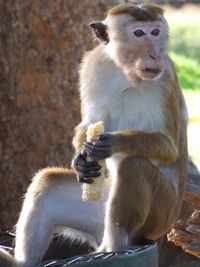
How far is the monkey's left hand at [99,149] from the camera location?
6082 mm

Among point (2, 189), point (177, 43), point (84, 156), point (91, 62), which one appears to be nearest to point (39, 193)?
point (84, 156)

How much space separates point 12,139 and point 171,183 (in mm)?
1925

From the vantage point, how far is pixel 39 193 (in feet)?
21.6

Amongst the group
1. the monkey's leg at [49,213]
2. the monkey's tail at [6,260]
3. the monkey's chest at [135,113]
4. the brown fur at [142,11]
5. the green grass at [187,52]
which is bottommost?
the monkey's tail at [6,260]

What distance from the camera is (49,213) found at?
260 inches

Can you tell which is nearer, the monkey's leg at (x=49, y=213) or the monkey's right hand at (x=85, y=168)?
the monkey's right hand at (x=85, y=168)

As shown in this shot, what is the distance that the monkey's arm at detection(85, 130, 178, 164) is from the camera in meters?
6.09

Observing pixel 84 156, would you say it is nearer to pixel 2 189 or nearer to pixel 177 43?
pixel 2 189

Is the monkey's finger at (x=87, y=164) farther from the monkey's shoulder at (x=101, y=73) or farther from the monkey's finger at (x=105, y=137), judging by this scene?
the monkey's shoulder at (x=101, y=73)

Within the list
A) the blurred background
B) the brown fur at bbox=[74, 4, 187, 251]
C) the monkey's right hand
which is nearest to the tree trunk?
the blurred background

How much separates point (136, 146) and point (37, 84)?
6.23ft

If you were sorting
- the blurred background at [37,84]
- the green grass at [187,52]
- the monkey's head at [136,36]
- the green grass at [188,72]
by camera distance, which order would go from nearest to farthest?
the monkey's head at [136,36], the blurred background at [37,84], the green grass at [188,72], the green grass at [187,52]

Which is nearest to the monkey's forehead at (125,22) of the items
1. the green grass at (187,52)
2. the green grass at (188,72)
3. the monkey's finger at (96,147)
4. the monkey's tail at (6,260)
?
the monkey's finger at (96,147)

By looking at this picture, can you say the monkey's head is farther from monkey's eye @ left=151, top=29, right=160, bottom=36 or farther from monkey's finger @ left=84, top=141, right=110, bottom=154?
monkey's finger @ left=84, top=141, right=110, bottom=154
